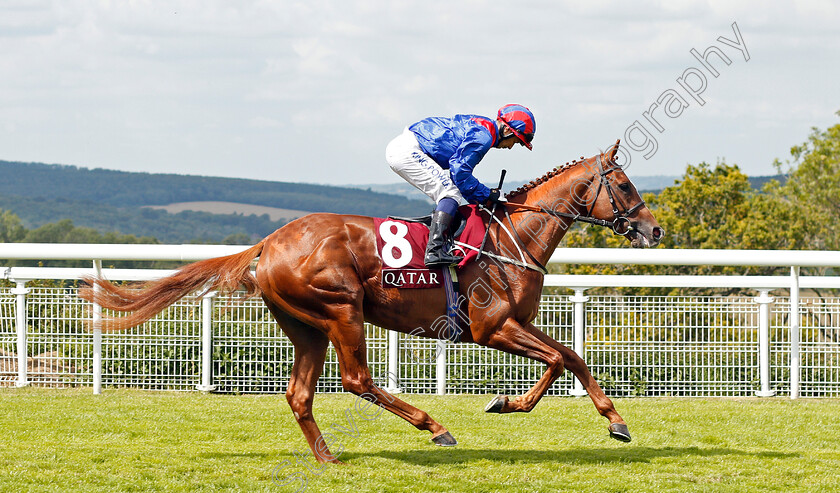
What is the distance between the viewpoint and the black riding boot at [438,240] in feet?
15.3

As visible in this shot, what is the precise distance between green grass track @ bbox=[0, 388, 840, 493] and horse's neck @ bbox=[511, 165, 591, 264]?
3.66ft

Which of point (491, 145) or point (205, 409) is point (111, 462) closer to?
point (205, 409)

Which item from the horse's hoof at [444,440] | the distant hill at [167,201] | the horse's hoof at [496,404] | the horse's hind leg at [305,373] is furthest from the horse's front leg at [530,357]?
the distant hill at [167,201]

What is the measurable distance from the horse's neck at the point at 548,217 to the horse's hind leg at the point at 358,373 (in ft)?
3.38

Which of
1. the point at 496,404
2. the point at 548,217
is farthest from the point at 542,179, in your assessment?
the point at 496,404

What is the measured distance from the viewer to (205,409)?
6.11 metres

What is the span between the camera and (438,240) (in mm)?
4684

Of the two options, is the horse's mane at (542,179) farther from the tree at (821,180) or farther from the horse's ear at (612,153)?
the tree at (821,180)

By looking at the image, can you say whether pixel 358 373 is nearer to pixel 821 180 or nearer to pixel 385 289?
pixel 385 289

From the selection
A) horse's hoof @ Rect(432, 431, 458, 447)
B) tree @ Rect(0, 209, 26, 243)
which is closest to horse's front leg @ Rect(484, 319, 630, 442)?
horse's hoof @ Rect(432, 431, 458, 447)

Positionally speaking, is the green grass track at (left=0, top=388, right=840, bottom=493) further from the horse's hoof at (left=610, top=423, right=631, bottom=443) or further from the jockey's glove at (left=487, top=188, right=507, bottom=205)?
the jockey's glove at (left=487, top=188, right=507, bottom=205)

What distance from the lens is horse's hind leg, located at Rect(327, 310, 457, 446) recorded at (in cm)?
467

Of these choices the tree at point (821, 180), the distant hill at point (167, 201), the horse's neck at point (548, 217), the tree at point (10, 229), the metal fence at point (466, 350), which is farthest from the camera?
the distant hill at point (167, 201)

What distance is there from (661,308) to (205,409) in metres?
3.37
